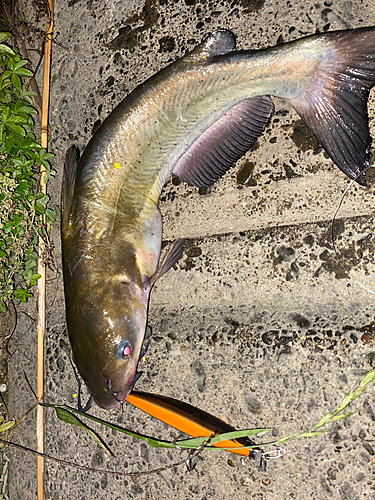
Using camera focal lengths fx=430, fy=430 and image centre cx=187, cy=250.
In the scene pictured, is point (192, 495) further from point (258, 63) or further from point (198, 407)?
point (258, 63)

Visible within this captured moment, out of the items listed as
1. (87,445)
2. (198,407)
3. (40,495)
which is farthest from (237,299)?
(40,495)

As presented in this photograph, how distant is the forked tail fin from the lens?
1825mm

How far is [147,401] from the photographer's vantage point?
92.2 inches

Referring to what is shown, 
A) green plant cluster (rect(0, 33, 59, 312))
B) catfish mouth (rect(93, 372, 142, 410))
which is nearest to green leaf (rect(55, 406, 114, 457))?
catfish mouth (rect(93, 372, 142, 410))

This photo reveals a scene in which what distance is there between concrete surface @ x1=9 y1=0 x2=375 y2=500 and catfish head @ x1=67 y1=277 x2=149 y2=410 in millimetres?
338

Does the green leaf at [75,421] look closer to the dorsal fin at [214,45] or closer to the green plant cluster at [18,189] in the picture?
the green plant cluster at [18,189]

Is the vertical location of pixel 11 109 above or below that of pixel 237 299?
above

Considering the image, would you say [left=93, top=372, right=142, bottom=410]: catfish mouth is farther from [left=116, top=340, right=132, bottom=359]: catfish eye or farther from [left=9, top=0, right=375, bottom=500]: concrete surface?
[left=9, top=0, right=375, bottom=500]: concrete surface

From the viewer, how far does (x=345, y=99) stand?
6.26 feet

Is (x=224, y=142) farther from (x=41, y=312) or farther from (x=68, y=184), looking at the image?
(x=41, y=312)

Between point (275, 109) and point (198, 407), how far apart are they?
165cm

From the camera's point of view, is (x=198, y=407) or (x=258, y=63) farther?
(x=198, y=407)

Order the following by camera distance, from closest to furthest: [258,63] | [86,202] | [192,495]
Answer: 1. [258,63]
2. [86,202]
3. [192,495]

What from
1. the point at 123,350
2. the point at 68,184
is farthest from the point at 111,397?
the point at 68,184
